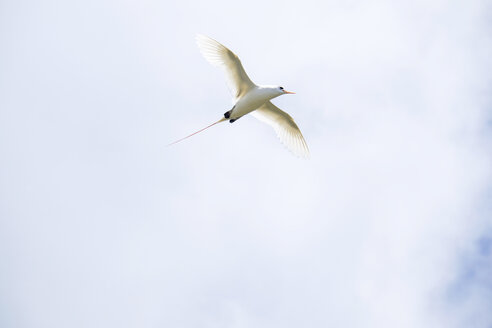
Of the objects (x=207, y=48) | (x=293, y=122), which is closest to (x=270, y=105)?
(x=293, y=122)

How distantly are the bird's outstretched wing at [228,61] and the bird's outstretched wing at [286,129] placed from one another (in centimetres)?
181

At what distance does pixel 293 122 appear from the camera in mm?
25656

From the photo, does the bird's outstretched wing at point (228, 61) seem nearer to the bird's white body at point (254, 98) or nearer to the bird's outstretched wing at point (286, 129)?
the bird's white body at point (254, 98)

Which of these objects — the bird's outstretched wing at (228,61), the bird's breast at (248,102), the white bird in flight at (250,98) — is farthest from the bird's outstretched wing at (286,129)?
the bird's outstretched wing at (228,61)

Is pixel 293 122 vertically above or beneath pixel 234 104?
above

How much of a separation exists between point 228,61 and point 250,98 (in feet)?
4.91

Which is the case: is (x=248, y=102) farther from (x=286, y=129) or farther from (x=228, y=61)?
(x=286, y=129)

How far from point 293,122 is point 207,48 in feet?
15.4

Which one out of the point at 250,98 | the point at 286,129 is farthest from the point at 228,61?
the point at 286,129

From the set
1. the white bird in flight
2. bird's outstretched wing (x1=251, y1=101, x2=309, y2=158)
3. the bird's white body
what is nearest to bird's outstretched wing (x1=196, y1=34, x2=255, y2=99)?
the white bird in flight

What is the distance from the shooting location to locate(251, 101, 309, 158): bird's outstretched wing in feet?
84.0

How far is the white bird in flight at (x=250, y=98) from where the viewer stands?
23062mm

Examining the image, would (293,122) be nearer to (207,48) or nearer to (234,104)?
(234,104)

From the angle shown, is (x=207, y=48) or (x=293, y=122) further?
(x=293, y=122)
